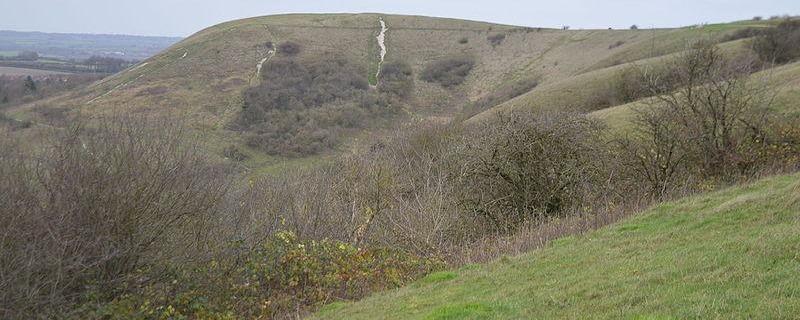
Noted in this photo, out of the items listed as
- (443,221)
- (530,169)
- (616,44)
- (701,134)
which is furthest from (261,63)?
(701,134)

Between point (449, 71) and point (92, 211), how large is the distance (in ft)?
225

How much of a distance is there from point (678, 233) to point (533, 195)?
28.0 ft

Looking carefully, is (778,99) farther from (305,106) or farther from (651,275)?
(305,106)

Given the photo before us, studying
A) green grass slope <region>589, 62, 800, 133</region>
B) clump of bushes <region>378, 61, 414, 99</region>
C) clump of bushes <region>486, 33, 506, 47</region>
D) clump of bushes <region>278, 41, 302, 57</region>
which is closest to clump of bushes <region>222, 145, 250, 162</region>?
clump of bushes <region>378, 61, 414, 99</region>

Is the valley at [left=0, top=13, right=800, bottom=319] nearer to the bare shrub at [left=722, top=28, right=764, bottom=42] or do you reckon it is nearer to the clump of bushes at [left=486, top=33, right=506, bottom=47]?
the bare shrub at [left=722, top=28, right=764, bottom=42]

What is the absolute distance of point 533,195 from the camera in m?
18.9

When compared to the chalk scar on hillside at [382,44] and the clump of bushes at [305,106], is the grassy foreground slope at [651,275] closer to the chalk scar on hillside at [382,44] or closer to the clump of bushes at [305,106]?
the clump of bushes at [305,106]

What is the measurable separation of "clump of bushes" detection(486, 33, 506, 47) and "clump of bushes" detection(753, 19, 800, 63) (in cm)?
4771

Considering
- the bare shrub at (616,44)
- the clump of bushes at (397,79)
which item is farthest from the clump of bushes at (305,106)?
the bare shrub at (616,44)

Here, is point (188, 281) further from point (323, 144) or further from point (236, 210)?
point (323, 144)

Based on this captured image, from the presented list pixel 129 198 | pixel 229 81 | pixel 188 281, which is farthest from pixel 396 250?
pixel 229 81

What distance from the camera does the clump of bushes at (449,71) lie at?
75938 millimetres

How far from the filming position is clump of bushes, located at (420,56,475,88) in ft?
249

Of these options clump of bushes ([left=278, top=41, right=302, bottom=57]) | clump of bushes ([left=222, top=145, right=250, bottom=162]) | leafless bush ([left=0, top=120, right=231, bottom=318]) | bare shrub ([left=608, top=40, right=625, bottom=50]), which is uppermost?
bare shrub ([left=608, top=40, right=625, bottom=50])
